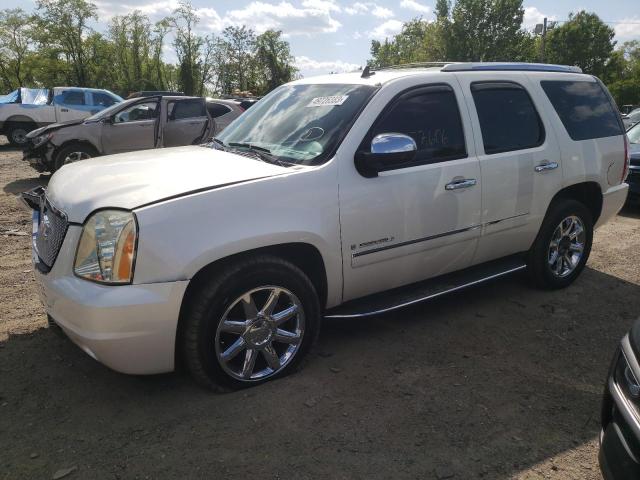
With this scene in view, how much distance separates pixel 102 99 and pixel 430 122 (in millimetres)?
15562

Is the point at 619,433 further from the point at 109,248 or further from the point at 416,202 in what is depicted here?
the point at 109,248

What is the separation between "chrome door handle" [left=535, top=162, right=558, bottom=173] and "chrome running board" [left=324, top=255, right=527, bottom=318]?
0.78 metres

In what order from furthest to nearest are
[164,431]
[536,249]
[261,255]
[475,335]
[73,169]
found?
[536,249]
[475,335]
[73,169]
[261,255]
[164,431]

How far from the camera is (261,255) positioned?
297 cm

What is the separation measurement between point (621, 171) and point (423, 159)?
2546 millimetres

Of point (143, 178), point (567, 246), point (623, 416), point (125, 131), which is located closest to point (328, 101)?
point (143, 178)

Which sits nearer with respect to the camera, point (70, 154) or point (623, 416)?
point (623, 416)

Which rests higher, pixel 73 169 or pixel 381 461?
pixel 73 169

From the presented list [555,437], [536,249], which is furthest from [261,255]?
[536,249]

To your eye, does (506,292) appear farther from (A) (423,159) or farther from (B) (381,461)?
(B) (381,461)

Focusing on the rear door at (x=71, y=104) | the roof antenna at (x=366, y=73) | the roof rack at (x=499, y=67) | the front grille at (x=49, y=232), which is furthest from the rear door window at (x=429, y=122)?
the rear door at (x=71, y=104)

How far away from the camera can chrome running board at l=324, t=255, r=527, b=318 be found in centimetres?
342

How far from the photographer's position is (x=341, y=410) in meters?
2.93

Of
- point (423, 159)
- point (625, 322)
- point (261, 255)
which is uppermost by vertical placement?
point (423, 159)
